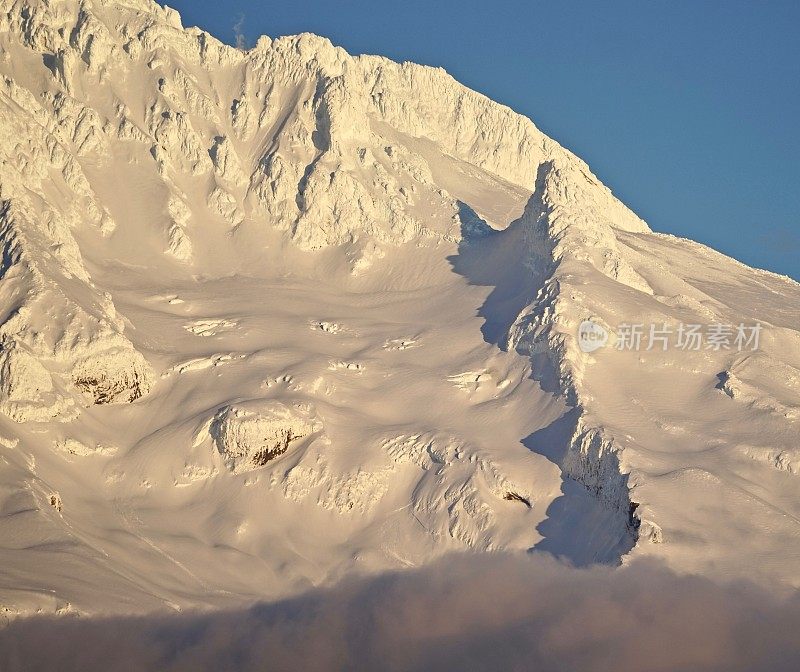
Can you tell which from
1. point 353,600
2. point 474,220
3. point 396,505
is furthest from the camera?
point 474,220

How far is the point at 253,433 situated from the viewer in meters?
132

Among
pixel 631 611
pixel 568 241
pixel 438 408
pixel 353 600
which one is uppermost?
pixel 568 241

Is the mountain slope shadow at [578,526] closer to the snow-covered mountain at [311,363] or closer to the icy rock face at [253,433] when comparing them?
the snow-covered mountain at [311,363]

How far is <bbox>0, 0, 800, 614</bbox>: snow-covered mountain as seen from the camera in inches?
4626

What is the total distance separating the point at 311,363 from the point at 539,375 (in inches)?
975

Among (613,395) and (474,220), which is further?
(474,220)

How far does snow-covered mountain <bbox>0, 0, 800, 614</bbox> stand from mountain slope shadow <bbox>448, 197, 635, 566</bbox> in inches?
14.1

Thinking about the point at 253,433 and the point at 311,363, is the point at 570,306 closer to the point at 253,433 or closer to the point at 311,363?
the point at 311,363

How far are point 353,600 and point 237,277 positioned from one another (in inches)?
2538

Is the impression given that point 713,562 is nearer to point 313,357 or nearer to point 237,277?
point 313,357

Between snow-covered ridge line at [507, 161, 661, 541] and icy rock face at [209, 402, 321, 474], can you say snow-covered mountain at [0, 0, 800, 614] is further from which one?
snow-covered ridge line at [507, 161, 661, 541]

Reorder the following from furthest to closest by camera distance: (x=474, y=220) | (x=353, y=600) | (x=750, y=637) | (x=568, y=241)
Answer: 1. (x=474, y=220)
2. (x=568, y=241)
3. (x=353, y=600)
4. (x=750, y=637)

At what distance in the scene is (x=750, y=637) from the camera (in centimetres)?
9844

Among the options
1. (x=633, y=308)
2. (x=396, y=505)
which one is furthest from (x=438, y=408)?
(x=633, y=308)
